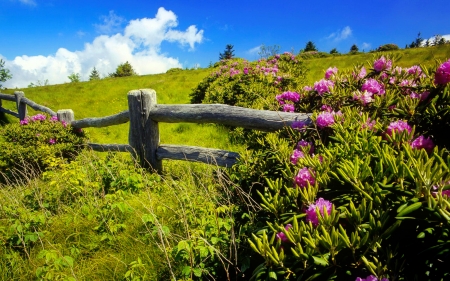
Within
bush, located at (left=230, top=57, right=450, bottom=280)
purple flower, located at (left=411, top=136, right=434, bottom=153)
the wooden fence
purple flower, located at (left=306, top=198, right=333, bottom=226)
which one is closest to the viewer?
bush, located at (left=230, top=57, right=450, bottom=280)

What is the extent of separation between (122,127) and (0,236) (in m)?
7.51

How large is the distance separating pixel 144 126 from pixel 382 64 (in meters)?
3.42

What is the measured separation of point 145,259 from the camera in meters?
2.55

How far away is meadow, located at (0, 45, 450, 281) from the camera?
3.92 feet

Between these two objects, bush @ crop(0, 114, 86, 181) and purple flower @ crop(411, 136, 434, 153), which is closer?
purple flower @ crop(411, 136, 434, 153)

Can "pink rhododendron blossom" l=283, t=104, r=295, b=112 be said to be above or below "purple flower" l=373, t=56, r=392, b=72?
below

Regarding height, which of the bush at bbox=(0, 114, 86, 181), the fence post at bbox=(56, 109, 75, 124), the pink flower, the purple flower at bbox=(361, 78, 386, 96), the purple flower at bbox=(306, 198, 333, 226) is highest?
the purple flower at bbox=(361, 78, 386, 96)

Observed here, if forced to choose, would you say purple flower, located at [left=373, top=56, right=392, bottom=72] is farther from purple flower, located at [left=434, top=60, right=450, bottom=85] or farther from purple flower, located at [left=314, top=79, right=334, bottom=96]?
purple flower, located at [left=434, top=60, right=450, bottom=85]

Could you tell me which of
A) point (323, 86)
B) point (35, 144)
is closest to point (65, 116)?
point (35, 144)

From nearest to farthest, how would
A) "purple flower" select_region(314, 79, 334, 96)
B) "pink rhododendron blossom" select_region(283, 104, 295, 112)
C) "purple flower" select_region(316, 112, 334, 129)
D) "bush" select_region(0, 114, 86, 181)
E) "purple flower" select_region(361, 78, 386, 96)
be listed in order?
"purple flower" select_region(316, 112, 334, 129) → "purple flower" select_region(361, 78, 386, 96) → "purple flower" select_region(314, 79, 334, 96) → "pink rhododendron blossom" select_region(283, 104, 295, 112) → "bush" select_region(0, 114, 86, 181)

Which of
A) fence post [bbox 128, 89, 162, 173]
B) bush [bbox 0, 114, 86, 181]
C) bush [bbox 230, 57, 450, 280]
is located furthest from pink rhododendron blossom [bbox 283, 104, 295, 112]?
bush [bbox 0, 114, 86, 181]

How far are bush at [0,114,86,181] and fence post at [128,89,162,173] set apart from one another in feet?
7.64

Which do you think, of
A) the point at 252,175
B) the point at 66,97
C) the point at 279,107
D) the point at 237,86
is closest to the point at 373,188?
the point at 252,175

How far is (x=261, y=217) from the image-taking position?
1.88m
